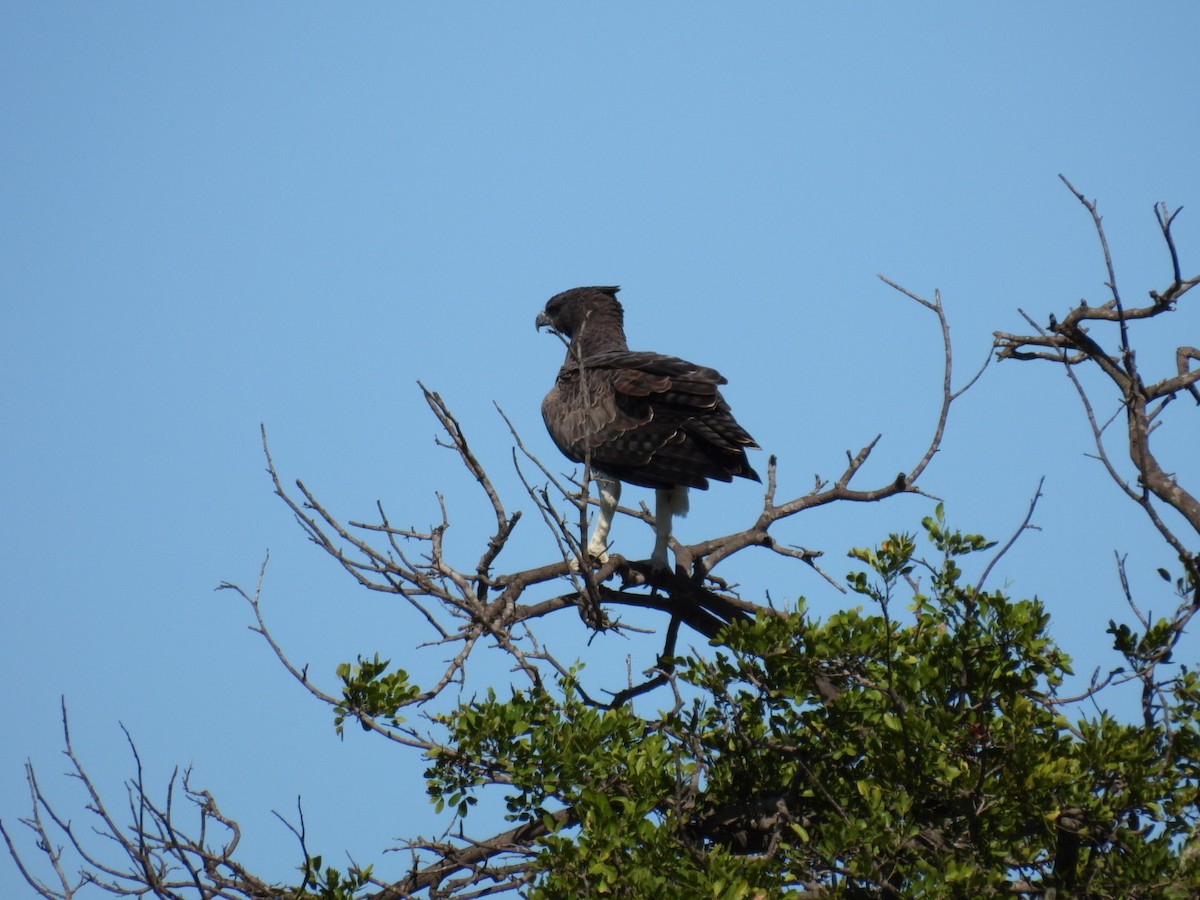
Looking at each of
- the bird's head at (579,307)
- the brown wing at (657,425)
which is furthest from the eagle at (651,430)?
the bird's head at (579,307)

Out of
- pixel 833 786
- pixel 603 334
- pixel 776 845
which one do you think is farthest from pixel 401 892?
pixel 603 334

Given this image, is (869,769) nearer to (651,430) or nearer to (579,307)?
(651,430)

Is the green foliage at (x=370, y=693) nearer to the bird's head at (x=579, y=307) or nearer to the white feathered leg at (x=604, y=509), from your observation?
the white feathered leg at (x=604, y=509)

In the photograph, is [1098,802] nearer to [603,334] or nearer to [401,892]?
[401,892]

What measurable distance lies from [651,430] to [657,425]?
5 centimetres

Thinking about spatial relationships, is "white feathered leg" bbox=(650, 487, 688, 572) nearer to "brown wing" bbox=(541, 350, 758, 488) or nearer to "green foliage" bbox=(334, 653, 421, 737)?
"brown wing" bbox=(541, 350, 758, 488)

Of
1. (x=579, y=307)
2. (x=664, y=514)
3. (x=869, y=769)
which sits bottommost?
(x=869, y=769)

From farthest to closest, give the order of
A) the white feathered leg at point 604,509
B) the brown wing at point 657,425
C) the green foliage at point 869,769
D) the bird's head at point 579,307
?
1. the bird's head at point 579,307
2. the white feathered leg at point 604,509
3. the brown wing at point 657,425
4. the green foliage at point 869,769

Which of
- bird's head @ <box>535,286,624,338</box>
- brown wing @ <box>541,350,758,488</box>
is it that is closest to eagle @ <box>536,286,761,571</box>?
brown wing @ <box>541,350,758,488</box>

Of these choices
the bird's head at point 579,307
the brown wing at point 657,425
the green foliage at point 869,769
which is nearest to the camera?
the green foliage at point 869,769

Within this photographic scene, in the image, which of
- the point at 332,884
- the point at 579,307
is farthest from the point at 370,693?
the point at 579,307

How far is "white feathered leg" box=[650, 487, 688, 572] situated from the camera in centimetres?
717

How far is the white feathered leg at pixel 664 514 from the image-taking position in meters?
7.17

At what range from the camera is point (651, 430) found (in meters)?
7.21
